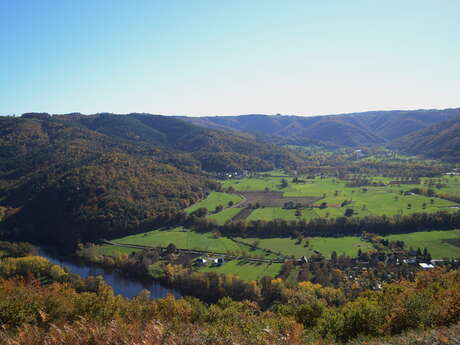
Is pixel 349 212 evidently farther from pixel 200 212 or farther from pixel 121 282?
pixel 121 282

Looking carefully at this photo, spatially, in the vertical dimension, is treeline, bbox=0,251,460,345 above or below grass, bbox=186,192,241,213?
above

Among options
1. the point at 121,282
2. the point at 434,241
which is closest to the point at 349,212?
the point at 434,241

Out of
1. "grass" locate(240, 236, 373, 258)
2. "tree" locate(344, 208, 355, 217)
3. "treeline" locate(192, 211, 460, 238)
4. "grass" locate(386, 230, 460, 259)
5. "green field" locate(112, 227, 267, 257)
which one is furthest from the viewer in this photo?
"tree" locate(344, 208, 355, 217)

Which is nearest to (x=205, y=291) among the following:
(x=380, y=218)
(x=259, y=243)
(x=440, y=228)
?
(x=259, y=243)

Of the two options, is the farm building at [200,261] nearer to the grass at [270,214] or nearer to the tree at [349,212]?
the grass at [270,214]

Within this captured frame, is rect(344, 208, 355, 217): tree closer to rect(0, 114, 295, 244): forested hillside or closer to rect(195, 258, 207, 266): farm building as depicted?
rect(195, 258, 207, 266): farm building

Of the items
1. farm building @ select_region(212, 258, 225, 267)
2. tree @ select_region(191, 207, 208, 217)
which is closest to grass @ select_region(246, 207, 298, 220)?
tree @ select_region(191, 207, 208, 217)
